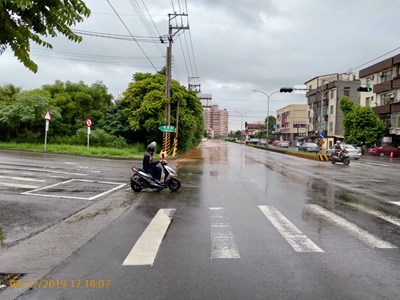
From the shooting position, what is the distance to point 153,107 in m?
31.4

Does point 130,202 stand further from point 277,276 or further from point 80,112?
point 80,112

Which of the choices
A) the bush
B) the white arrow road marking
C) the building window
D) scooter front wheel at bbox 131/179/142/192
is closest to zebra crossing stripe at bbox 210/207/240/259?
the white arrow road marking

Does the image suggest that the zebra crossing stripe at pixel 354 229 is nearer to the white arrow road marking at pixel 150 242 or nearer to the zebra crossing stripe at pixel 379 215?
the zebra crossing stripe at pixel 379 215

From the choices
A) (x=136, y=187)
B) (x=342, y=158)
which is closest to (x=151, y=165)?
(x=136, y=187)

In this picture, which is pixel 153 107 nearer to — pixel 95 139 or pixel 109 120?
pixel 95 139

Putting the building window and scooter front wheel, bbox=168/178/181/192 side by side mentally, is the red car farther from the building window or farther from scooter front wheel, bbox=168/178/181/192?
scooter front wheel, bbox=168/178/181/192

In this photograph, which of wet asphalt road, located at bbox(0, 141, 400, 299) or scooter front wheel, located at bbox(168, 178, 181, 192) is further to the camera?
scooter front wheel, located at bbox(168, 178, 181, 192)

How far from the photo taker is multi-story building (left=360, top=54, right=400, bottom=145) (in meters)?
48.8

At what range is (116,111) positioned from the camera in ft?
120

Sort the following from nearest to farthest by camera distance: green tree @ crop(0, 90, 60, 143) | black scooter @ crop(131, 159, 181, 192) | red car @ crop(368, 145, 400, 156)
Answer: black scooter @ crop(131, 159, 181, 192), green tree @ crop(0, 90, 60, 143), red car @ crop(368, 145, 400, 156)

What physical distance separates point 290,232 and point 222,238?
135cm

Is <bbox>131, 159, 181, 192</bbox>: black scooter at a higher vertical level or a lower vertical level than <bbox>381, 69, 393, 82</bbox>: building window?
lower

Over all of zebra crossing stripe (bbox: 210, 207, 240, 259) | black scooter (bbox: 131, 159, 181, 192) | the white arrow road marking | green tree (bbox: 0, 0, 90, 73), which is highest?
green tree (bbox: 0, 0, 90, 73)

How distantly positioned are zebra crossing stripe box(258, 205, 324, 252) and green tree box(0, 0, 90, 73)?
439 centimetres
